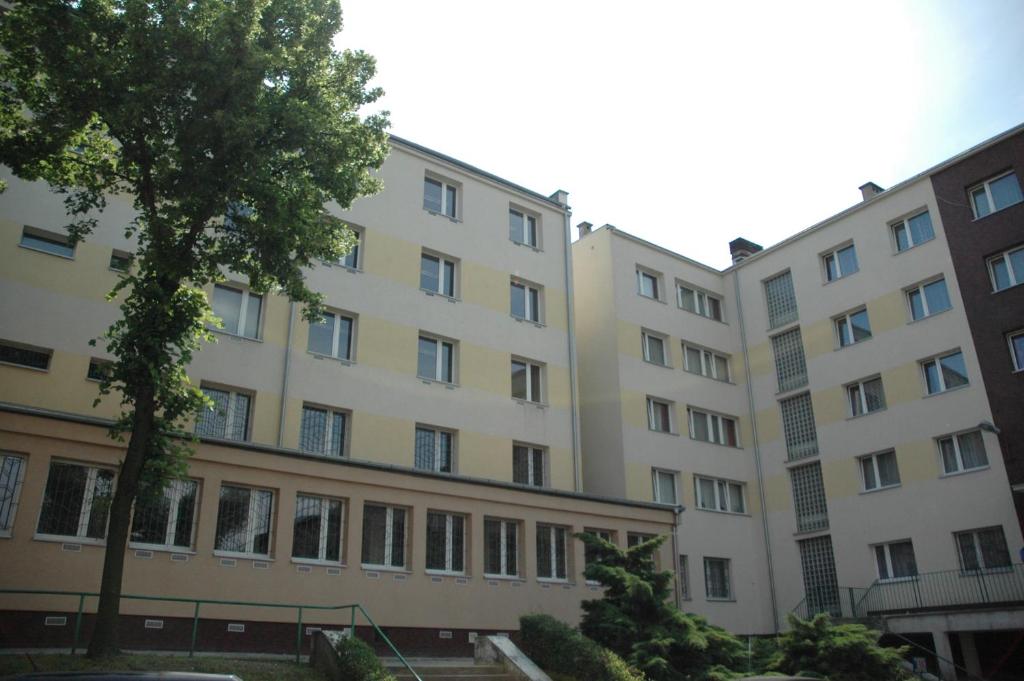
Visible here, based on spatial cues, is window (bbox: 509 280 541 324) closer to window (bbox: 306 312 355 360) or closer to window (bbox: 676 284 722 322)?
window (bbox: 306 312 355 360)

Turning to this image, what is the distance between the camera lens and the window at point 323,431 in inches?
889

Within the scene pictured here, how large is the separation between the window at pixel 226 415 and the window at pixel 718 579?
17415 mm

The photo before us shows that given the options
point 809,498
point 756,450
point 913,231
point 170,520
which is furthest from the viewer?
point 756,450

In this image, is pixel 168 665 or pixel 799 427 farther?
pixel 799 427

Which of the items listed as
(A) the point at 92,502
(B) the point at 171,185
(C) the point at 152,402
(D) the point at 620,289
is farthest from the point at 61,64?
(D) the point at 620,289

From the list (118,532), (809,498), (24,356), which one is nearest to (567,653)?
(118,532)

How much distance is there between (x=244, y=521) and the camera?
18.6m

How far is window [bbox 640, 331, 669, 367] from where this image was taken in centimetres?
3253

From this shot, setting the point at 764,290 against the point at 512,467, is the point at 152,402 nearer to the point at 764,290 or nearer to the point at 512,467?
the point at 512,467

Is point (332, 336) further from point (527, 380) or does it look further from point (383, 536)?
point (527, 380)

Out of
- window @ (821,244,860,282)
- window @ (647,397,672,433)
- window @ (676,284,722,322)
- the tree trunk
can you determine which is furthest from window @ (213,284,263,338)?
window @ (821,244,860,282)

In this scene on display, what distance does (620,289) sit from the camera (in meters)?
32.5

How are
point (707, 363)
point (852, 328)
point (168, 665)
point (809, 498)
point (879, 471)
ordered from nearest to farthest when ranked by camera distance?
point (168, 665) < point (879, 471) < point (809, 498) < point (852, 328) < point (707, 363)

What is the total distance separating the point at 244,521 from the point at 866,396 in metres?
22.4
